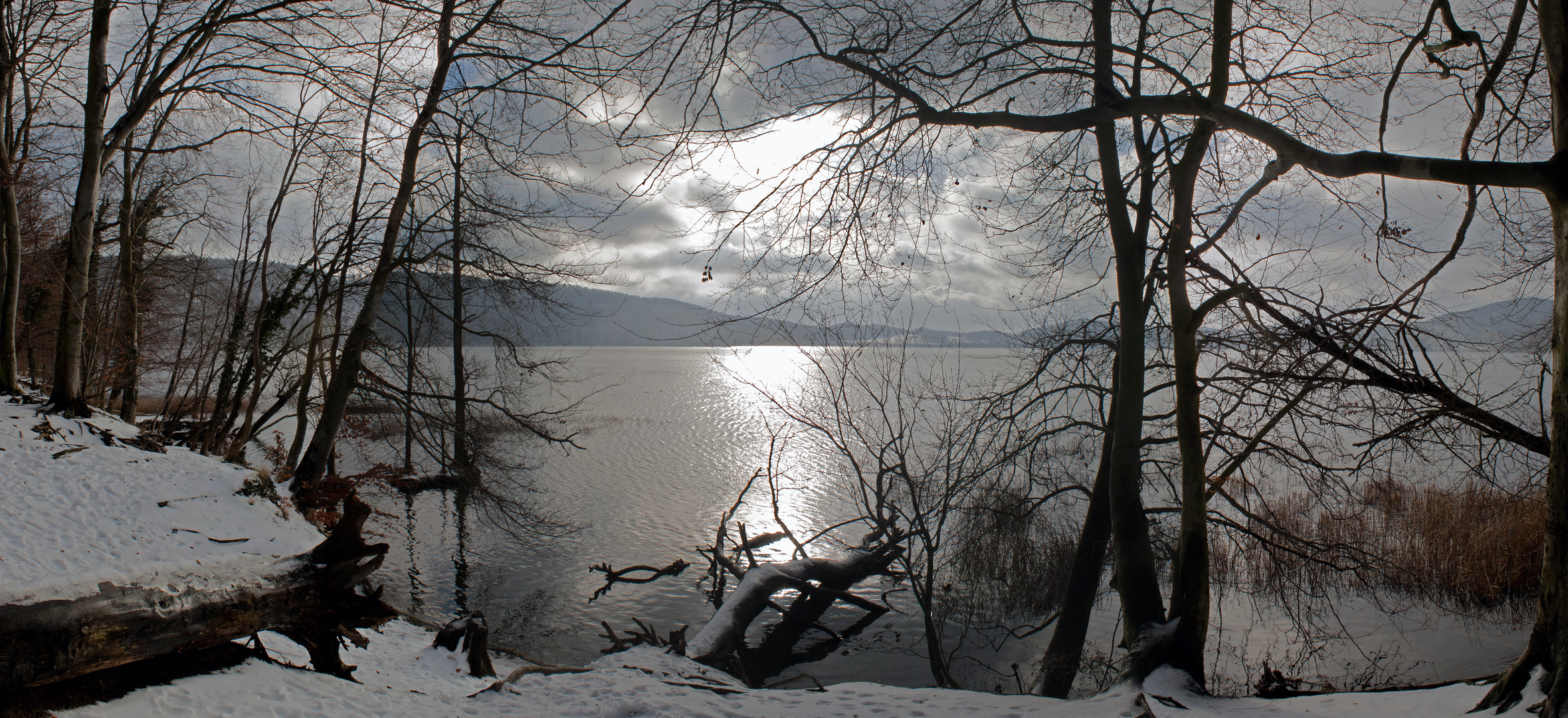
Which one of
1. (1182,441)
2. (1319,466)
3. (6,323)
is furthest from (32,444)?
(1319,466)

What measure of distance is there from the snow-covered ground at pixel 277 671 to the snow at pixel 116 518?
0.05 feet

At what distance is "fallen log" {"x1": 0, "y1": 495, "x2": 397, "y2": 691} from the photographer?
379 cm

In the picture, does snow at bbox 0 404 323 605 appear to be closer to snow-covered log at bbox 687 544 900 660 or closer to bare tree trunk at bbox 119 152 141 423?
snow-covered log at bbox 687 544 900 660

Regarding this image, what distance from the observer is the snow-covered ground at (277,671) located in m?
4.41

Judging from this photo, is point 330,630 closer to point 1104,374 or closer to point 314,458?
point 314,458

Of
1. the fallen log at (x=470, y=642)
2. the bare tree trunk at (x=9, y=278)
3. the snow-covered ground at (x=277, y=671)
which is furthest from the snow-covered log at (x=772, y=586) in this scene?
the bare tree trunk at (x=9, y=278)

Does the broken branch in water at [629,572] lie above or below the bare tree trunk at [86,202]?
below

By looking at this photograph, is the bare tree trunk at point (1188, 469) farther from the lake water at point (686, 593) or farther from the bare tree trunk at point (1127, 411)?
the lake water at point (686, 593)

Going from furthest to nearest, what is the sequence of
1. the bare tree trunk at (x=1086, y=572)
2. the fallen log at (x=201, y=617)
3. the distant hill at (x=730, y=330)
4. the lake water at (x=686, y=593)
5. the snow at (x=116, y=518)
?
the lake water at (x=686, y=593), the bare tree trunk at (x=1086, y=572), the distant hill at (x=730, y=330), the snow at (x=116, y=518), the fallen log at (x=201, y=617)

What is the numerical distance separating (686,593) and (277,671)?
27.1ft

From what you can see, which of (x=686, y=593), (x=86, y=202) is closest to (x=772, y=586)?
(x=686, y=593)

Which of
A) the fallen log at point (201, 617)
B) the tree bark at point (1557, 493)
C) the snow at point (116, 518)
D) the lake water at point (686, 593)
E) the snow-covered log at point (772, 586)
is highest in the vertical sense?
the tree bark at point (1557, 493)

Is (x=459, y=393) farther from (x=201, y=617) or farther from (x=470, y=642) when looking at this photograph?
(x=201, y=617)

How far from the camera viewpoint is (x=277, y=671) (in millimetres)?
5035
